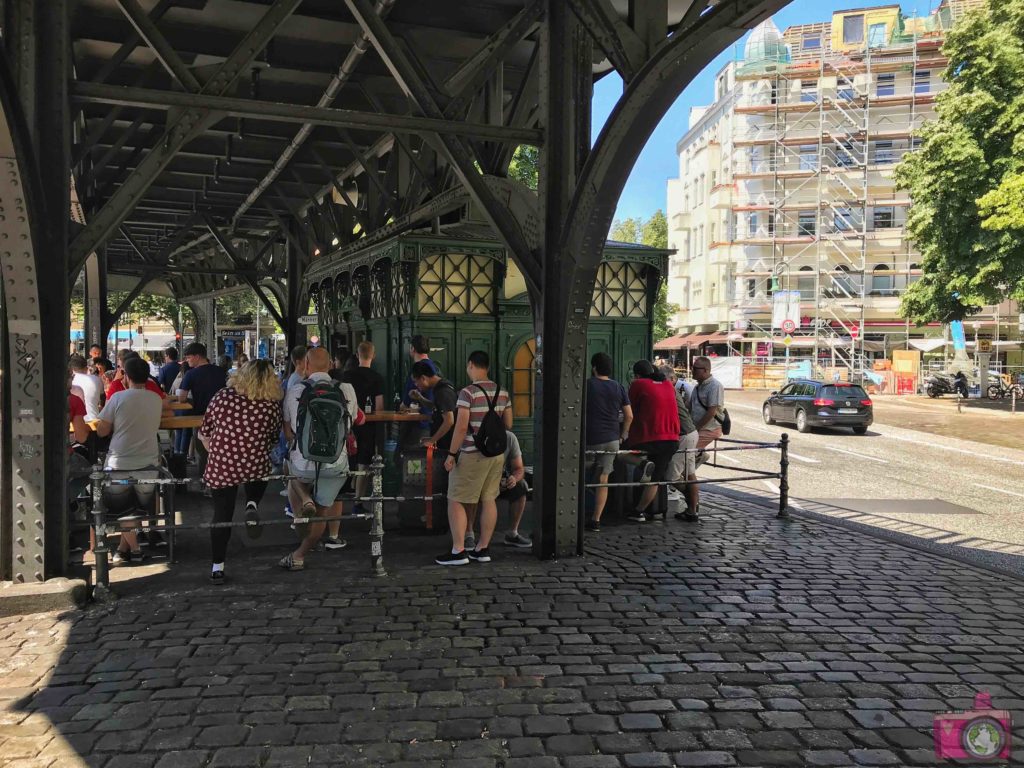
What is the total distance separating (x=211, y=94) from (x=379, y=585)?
4.10m

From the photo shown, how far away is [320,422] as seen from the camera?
6.82 metres

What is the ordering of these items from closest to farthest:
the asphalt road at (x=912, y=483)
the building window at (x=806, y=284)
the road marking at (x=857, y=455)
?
the asphalt road at (x=912, y=483) → the road marking at (x=857, y=455) → the building window at (x=806, y=284)

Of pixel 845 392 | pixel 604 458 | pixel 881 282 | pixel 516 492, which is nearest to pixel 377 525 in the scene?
pixel 516 492

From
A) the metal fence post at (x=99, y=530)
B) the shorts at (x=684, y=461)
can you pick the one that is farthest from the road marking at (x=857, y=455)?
the metal fence post at (x=99, y=530)

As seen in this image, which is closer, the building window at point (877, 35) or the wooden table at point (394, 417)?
the wooden table at point (394, 417)

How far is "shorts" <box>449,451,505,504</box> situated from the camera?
714 cm

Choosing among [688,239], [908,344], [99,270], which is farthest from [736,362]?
[99,270]

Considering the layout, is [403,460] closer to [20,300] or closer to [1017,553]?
[20,300]

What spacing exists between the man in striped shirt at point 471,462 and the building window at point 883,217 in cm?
5095

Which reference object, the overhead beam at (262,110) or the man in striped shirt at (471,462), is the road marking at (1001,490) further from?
the overhead beam at (262,110)

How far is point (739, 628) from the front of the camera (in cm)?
571

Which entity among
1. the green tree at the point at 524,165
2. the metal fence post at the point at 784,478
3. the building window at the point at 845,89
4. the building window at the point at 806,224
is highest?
the building window at the point at 845,89
